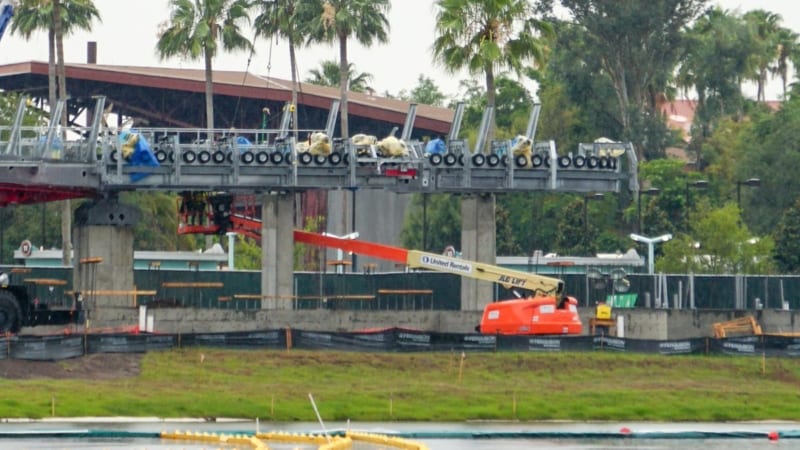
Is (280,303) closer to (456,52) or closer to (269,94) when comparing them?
(456,52)

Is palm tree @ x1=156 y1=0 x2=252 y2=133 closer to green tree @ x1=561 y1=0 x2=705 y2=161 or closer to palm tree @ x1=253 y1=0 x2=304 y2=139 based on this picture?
palm tree @ x1=253 y1=0 x2=304 y2=139

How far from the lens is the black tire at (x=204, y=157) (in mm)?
68000

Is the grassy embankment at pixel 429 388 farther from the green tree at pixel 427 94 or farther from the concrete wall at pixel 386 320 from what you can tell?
the green tree at pixel 427 94

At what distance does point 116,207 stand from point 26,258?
915 inches

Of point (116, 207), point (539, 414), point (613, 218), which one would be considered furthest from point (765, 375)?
point (613, 218)

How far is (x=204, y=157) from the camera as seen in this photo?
6800 cm

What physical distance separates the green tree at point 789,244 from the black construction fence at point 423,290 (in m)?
27.4

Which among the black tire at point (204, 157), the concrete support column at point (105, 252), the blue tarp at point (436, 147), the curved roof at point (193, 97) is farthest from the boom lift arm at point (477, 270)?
the curved roof at point (193, 97)

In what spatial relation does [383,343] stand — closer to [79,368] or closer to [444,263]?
[444,263]

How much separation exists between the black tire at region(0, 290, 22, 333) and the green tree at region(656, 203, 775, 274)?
147 ft

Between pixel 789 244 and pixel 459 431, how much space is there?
6138cm

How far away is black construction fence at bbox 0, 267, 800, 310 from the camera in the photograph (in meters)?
75.8

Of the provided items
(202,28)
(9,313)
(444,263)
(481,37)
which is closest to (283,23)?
(202,28)

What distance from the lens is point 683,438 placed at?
45531 millimetres
